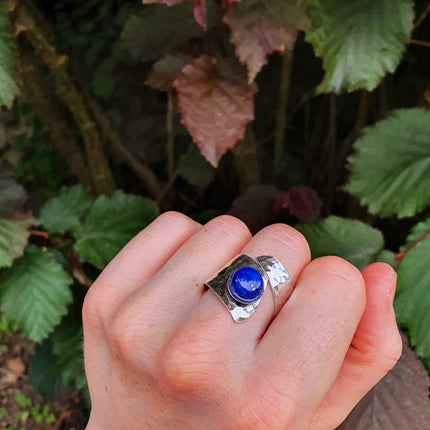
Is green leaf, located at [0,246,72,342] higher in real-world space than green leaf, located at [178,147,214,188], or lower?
higher

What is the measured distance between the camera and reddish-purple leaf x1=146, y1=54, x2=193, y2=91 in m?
0.81

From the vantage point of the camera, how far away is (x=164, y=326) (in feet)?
1.80

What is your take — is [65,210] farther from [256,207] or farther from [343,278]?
[343,278]

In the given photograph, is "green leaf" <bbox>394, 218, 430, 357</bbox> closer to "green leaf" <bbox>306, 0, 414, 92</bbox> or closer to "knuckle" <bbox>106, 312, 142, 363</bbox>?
"green leaf" <bbox>306, 0, 414, 92</bbox>

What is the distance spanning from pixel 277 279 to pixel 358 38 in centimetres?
45

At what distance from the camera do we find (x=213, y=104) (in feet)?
2.53

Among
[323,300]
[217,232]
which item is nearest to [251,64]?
[217,232]

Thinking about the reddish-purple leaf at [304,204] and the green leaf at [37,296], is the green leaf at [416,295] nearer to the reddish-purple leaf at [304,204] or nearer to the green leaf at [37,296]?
the reddish-purple leaf at [304,204]

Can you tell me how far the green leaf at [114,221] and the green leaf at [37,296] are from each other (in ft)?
0.25

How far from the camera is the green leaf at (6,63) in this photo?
0.74m

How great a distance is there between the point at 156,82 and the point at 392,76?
0.79 metres

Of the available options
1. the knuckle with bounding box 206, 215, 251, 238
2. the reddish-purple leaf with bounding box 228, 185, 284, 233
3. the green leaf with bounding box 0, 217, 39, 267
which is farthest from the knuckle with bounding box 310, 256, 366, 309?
the green leaf with bounding box 0, 217, 39, 267

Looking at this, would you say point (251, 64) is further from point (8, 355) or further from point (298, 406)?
point (8, 355)

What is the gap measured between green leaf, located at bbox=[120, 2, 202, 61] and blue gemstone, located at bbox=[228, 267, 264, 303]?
1.81ft
